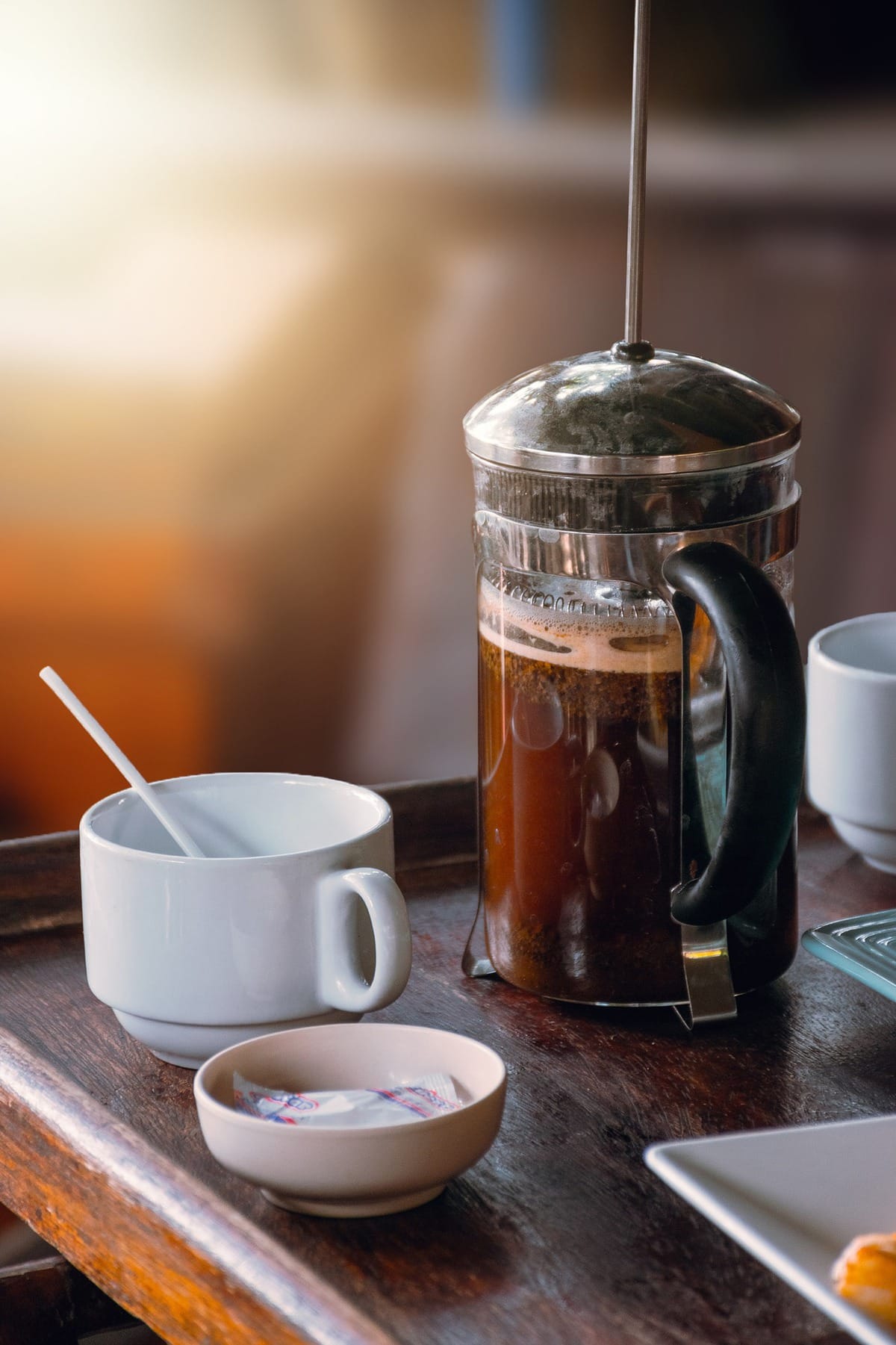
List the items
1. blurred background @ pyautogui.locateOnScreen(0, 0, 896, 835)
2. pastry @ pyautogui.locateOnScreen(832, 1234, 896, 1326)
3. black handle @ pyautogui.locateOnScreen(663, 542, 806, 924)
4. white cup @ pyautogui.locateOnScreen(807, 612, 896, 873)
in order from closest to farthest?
1. pastry @ pyautogui.locateOnScreen(832, 1234, 896, 1326)
2. black handle @ pyautogui.locateOnScreen(663, 542, 806, 924)
3. white cup @ pyautogui.locateOnScreen(807, 612, 896, 873)
4. blurred background @ pyautogui.locateOnScreen(0, 0, 896, 835)

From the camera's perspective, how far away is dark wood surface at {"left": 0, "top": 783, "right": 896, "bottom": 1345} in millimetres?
375

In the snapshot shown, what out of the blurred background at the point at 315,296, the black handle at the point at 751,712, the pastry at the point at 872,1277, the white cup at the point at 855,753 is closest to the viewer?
the pastry at the point at 872,1277

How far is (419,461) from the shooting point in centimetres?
143

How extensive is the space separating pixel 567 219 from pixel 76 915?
0.98 meters

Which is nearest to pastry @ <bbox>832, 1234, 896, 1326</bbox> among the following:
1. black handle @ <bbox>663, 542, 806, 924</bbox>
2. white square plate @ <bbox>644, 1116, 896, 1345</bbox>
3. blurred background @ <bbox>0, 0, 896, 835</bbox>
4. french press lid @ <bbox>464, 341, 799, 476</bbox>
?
white square plate @ <bbox>644, 1116, 896, 1345</bbox>

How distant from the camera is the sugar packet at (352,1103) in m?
0.42

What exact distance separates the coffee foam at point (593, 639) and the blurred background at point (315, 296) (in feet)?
2.84

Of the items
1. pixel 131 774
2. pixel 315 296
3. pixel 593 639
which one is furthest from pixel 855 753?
pixel 315 296

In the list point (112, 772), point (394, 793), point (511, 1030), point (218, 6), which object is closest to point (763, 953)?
point (511, 1030)

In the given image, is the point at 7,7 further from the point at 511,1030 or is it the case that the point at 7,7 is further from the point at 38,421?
the point at 511,1030

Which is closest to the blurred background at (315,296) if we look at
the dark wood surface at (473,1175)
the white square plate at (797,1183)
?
the dark wood surface at (473,1175)

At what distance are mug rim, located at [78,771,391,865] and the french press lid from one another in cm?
12

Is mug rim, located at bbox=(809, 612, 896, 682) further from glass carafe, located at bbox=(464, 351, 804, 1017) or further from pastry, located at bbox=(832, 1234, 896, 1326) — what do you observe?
pastry, located at bbox=(832, 1234, 896, 1326)

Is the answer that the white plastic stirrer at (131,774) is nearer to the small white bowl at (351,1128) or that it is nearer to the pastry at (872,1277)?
the small white bowl at (351,1128)
